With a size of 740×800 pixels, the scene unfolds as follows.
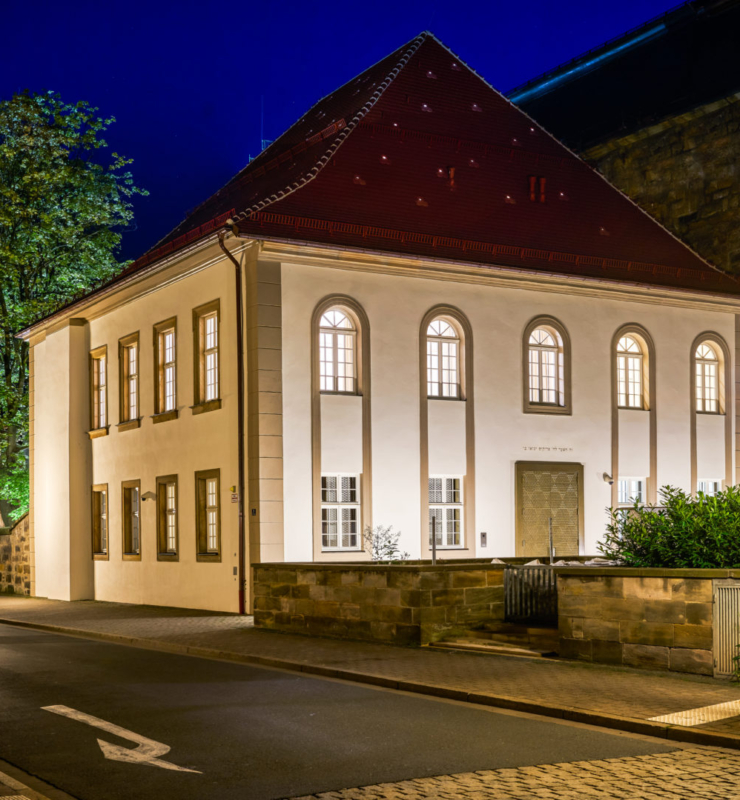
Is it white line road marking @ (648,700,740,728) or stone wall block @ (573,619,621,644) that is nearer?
white line road marking @ (648,700,740,728)

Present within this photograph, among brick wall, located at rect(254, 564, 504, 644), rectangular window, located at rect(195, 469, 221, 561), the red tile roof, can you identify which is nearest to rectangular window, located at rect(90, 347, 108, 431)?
the red tile roof

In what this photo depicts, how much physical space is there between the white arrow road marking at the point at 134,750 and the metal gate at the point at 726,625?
6.02 meters

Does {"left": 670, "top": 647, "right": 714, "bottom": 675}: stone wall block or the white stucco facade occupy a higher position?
the white stucco facade

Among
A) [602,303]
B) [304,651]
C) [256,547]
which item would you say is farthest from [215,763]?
[602,303]

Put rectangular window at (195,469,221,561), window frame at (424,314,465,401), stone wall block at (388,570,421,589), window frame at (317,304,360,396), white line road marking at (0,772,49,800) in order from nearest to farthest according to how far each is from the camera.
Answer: white line road marking at (0,772,49,800) < stone wall block at (388,570,421,589) < window frame at (317,304,360,396) < rectangular window at (195,469,221,561) < window frame at (424,314,465,401)

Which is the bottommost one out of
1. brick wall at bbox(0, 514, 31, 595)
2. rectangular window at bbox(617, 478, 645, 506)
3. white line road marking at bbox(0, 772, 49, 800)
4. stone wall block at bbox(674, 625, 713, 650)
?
brick wall at bbox(0, 514, 31, 595)

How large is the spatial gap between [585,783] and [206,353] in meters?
18.6

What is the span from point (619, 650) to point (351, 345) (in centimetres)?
1182

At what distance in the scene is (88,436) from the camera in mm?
31484

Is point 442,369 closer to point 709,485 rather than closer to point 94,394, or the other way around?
point 709,485

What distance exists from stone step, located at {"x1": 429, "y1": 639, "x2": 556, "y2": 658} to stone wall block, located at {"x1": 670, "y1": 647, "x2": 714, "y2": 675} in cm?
226

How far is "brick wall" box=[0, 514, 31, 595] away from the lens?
113ft

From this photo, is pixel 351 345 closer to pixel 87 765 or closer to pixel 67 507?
pixel 67 507

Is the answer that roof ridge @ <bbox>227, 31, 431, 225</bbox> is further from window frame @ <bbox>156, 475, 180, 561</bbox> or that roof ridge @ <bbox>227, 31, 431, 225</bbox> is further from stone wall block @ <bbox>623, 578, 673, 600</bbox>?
stone wall block @ <bbox>623, 578, 673, 600</bbox>
